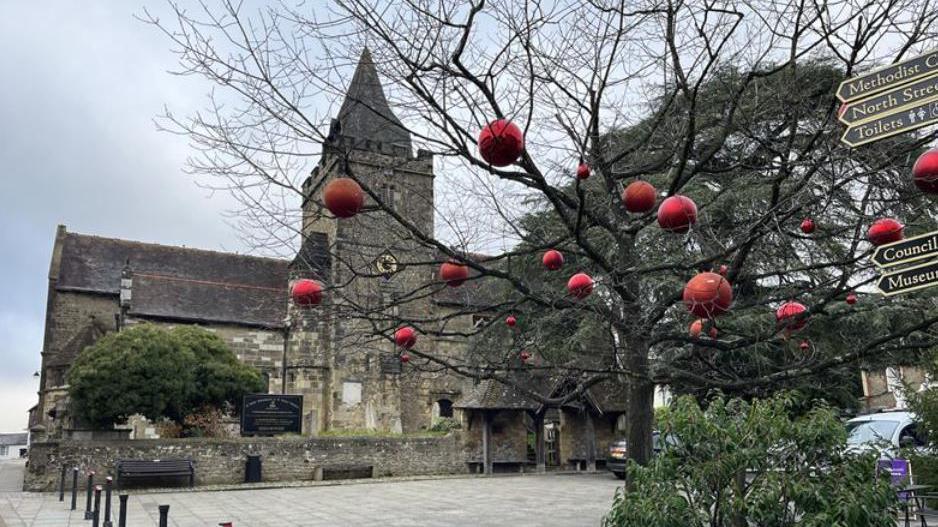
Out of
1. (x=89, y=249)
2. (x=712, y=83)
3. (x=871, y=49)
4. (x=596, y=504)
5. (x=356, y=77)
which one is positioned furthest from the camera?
(x=89, y=249)

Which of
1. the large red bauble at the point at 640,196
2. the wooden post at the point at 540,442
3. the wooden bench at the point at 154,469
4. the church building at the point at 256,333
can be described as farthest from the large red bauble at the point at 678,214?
the church building at the point at 256,333

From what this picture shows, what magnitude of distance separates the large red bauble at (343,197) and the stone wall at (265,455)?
14484 millimetres

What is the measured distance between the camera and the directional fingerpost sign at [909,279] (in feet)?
13.2

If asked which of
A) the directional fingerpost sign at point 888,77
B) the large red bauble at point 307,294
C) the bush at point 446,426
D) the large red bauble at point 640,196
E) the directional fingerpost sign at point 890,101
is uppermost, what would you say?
the directional fingerpost sign at point 888,77

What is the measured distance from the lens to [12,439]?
74.3m

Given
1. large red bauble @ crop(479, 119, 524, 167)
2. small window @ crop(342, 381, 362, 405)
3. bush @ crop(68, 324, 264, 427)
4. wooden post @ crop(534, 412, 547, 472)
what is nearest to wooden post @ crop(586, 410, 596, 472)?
wooden post @ crop(534, 412, 547, 472)

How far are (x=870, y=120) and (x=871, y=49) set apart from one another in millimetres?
1047

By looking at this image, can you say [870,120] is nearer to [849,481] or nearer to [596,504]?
[849,481]

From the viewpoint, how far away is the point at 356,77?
208 inches

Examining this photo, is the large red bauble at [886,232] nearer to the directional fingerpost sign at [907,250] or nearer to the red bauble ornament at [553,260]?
the directional fingerpost sign at [907,250]

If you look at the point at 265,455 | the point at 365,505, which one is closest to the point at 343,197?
the point at 365,505

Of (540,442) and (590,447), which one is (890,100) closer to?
(540,442)

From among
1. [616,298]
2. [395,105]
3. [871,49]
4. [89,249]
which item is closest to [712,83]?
Answer: [871,49]

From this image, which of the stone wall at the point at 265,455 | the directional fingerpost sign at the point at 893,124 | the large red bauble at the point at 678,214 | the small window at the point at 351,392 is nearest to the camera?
the directional fingerpost sign at the point at 893,124
